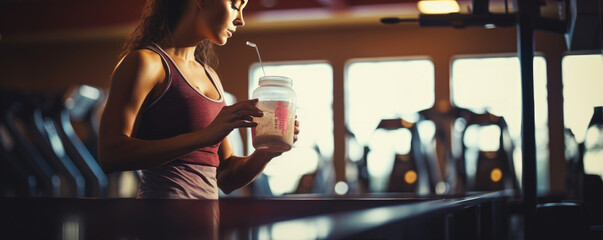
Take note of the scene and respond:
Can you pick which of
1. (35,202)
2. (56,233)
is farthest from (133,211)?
(35,202)

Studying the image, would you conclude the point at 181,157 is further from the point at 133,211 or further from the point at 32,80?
the point at 32,80

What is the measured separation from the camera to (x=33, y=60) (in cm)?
914

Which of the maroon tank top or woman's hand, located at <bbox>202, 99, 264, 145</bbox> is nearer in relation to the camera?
woman's hand, located at <bbox>202, 99, 264, 145</bbox>

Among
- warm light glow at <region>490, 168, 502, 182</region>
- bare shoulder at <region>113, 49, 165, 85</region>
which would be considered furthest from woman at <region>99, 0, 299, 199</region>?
warm light glow at <region>490, 168, 502, 182</region>

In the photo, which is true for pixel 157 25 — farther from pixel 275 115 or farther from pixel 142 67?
pixel 275 115

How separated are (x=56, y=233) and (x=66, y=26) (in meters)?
7.27

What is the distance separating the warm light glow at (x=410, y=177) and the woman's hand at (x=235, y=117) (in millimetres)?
4489

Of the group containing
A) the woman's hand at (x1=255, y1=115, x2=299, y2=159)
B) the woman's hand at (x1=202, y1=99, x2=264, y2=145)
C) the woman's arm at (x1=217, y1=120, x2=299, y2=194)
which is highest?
the woman's hand at (x1=202, y1=99, x2=264, y2=145)

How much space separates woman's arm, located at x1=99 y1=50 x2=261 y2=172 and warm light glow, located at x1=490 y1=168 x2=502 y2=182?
14.8 ft

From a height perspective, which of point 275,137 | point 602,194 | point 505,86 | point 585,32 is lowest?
point 602,194

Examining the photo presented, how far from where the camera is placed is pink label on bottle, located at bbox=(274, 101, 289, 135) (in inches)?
41.9

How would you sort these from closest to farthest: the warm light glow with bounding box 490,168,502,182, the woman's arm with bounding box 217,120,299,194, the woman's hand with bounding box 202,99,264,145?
the woman's hand with bounding box 202,99,264,145 → the woman's arm with bounding box 217,120,299,194 → the warm light glow with bounding box 490,168,502,182

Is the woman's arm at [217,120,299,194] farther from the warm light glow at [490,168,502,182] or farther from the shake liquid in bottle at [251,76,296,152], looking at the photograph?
the warm light glow at [490,168,502,182]

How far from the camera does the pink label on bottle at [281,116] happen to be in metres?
1.06
